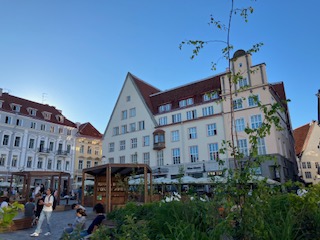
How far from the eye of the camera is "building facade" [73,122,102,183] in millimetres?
55144

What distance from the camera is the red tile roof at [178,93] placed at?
129 feet

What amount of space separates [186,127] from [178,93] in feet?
23.1

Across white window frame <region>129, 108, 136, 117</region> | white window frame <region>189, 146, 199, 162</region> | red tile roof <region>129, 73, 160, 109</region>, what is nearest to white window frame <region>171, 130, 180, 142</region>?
white window frame <region>189, 146, 199, 162</region>

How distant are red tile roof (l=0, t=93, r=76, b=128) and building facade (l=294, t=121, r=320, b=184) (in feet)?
174

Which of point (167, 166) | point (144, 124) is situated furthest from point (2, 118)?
point (167, 166)

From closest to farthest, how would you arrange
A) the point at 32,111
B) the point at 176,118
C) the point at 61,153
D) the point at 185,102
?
1. the point at 176,118
2. the point at 185,102
3. the point at 32,111
4. the point at 61,153

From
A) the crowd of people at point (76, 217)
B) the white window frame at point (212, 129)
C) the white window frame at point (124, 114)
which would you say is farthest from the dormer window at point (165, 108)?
the crowd of people at point (76, 217)

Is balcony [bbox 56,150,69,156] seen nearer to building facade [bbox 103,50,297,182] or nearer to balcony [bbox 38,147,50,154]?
balcony [bbox 38,147,50,154]

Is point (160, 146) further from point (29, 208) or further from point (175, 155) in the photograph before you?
point (29, 208)

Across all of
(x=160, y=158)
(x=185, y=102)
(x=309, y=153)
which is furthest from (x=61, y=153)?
(x=309, y=153)

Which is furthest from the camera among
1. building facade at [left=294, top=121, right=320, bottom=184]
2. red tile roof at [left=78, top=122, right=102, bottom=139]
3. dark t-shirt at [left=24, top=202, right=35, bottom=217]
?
building facade at [left=294, top=121, right=320, bottom=184]

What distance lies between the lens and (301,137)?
67.8 metres

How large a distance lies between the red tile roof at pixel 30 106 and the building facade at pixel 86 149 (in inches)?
128

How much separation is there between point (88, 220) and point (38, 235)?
4203 mm
